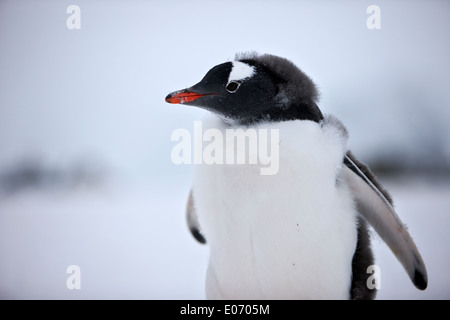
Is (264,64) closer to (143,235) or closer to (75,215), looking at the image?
(143,235)

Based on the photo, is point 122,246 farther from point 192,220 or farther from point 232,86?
point 232,86

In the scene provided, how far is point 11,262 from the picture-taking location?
141cm

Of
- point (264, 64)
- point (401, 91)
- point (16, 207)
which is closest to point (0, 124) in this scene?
point (16, 207)

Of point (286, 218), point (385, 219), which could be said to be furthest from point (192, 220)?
point (385, 219)

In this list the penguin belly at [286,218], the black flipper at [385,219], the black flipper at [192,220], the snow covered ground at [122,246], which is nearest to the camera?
the penguin belly at [286,218]

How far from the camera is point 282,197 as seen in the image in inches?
40.4

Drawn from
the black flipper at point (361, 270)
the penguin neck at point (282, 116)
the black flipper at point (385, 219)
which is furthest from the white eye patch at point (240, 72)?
the black flipper at point (361, 270)

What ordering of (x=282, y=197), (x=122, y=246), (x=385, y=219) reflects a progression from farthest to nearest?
(x=122, y=246) < (x=385, y=219) < (x=282, y=197)

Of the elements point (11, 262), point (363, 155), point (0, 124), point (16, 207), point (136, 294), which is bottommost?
point (136, 294)

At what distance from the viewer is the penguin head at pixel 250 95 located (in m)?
1.07

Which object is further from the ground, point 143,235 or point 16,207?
point 16,207

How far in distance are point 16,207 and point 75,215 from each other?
0.32 m

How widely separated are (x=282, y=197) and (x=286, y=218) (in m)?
0.06

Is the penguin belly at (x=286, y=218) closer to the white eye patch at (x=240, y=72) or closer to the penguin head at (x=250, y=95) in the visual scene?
the penguin head at (x=250, y=95)
